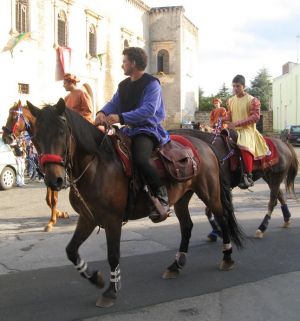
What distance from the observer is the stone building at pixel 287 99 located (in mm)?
55594

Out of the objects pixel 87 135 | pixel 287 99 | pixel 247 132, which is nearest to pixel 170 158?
pixel 87 135

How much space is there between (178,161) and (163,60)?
41.6 m

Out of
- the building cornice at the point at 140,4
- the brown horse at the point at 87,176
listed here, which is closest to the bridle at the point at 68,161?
the brown horse at the point at 87,176

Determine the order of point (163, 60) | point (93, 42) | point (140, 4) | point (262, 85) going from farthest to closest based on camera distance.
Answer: point (262, 85), point (163, 60), point (140, 4), point (93, 42)

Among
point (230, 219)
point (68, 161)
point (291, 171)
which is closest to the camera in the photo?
point (68, 161)

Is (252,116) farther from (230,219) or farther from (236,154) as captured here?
(230,219)

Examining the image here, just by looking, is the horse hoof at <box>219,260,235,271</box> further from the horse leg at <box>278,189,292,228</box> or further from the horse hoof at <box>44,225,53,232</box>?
the horse hoof at <box>44,225,53,232</box>

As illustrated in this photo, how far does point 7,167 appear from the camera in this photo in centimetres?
1612

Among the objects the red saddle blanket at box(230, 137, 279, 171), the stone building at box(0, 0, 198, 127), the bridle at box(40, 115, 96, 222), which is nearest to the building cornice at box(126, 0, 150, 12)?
the stone building at box(0, 0, 198, 127)

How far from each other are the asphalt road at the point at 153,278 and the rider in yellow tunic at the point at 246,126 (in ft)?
4.23

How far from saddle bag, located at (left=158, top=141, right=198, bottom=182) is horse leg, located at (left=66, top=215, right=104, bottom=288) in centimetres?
111

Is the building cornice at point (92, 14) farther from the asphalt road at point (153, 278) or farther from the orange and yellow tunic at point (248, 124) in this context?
the orange and yellow tunic at point (248, 124)

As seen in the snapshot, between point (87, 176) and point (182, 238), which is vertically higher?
point (87, 176)

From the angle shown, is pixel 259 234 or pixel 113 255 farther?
pixel 259 234
